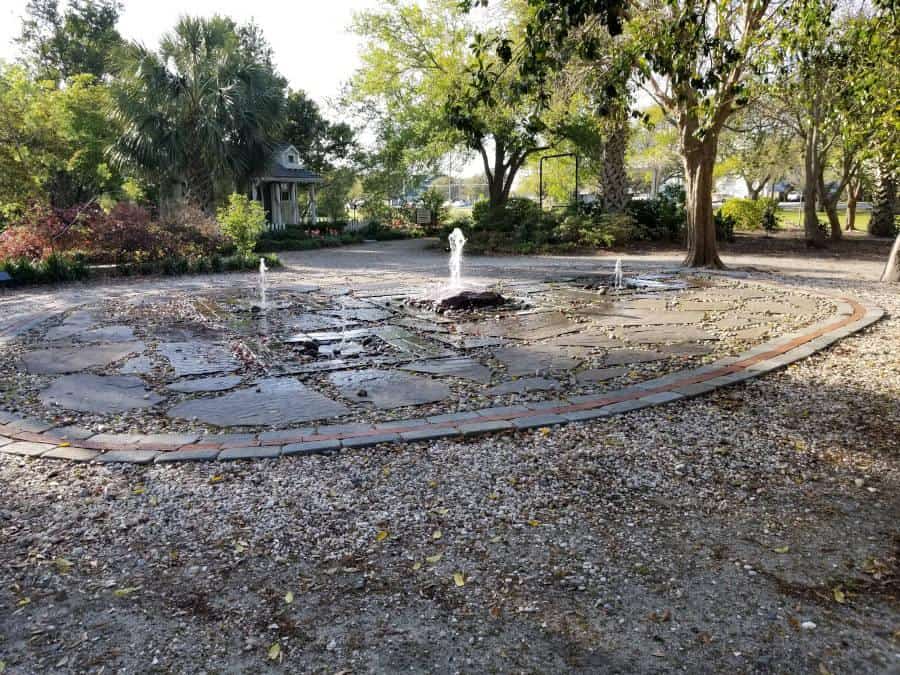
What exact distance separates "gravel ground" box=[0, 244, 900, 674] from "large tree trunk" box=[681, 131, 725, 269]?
344 inches

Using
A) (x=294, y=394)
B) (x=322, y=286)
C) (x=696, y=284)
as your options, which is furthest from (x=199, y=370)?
(x=696, y=284)

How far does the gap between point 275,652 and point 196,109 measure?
1825cm

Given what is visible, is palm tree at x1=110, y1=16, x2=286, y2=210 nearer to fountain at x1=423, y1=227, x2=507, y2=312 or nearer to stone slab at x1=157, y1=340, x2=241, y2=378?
fountain at x1=423, y1=227, x2=507, y2=312

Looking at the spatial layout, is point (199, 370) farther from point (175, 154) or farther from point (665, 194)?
point (665, 194)

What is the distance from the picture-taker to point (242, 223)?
13.5 meters

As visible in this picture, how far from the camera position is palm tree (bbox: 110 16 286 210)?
16.9 meters

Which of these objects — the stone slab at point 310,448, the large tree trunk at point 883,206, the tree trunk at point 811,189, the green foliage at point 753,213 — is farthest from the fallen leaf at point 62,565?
the large tree trunk at point 883,206

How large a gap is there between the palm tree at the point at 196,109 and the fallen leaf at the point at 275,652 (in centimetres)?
1722

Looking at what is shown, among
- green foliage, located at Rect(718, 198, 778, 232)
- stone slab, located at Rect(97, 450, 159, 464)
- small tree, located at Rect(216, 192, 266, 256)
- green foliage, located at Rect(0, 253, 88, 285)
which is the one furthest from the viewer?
green foliage, located at Rect(718, 198, 778, 232)

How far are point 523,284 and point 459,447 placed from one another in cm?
660

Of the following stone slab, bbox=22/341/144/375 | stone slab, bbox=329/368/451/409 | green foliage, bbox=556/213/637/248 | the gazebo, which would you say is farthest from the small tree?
the gazebo

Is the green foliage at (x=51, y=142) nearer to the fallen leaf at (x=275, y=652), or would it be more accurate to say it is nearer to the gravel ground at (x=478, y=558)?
the gravel ground at (x=478, y=558)

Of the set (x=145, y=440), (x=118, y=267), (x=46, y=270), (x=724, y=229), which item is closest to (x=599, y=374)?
(x=145, y=440)

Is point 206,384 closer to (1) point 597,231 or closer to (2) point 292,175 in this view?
(1) point 597,231
